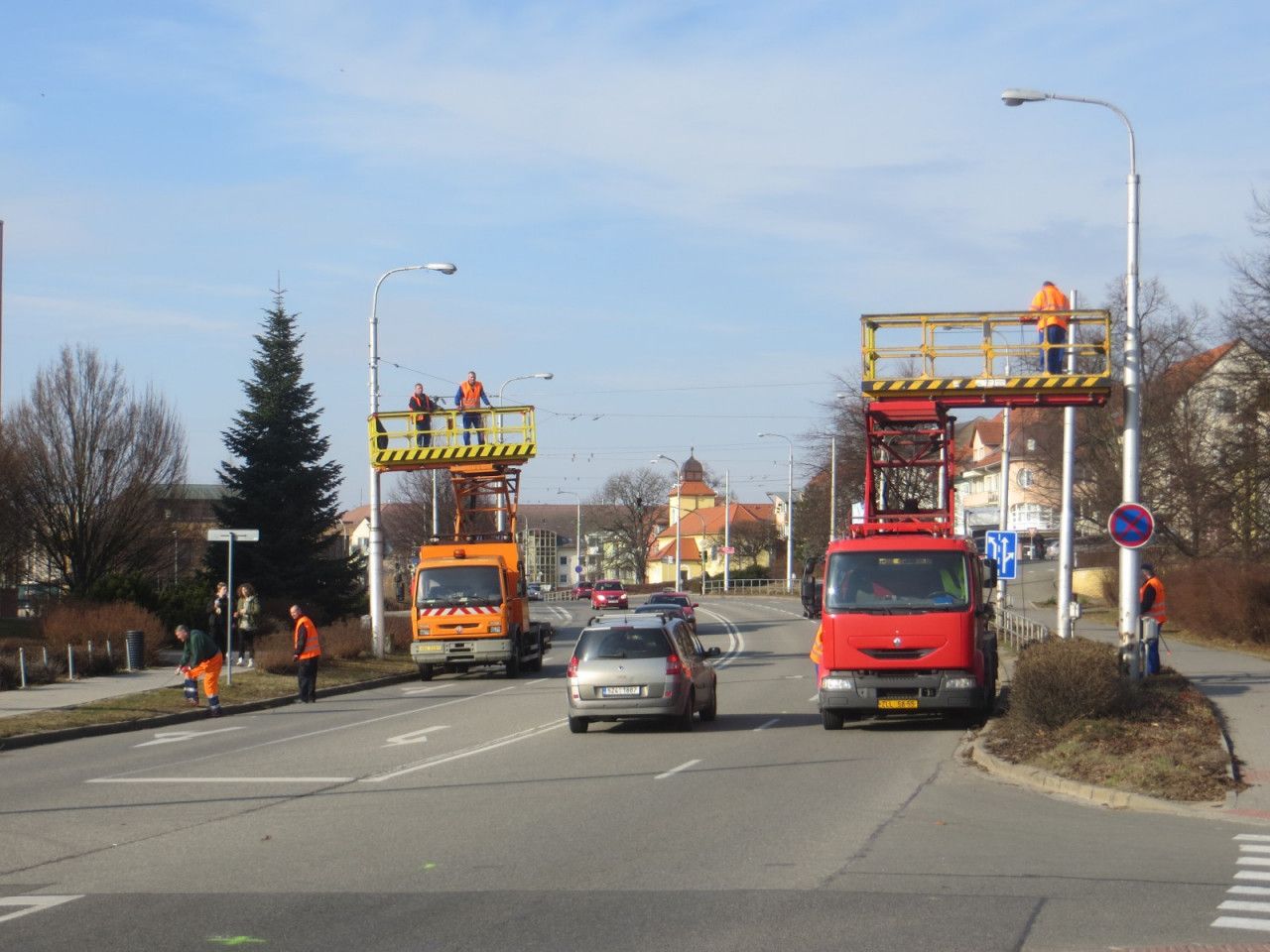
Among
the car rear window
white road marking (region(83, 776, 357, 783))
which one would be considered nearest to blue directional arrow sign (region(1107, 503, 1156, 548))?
the car rear window

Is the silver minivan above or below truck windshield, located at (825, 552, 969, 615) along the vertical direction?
below

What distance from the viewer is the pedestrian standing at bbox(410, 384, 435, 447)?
1231 inches

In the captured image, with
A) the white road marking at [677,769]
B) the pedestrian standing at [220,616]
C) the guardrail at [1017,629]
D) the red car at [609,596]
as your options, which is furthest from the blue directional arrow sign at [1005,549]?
the red car at [609,596]

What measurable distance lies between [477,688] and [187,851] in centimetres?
1888

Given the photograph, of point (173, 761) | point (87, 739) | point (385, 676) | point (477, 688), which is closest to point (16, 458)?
point (385, 676)

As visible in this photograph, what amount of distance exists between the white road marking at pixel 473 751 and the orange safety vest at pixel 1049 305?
9.03 metres

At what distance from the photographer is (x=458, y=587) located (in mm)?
30516

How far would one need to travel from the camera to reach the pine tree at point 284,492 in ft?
150

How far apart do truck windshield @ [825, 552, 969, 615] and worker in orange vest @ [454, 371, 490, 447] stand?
47.4 feet

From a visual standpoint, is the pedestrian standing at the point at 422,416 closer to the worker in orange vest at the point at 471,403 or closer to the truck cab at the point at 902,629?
the worker in orange vest at the point at 471,403

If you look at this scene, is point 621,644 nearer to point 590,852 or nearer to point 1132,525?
point 1132,525

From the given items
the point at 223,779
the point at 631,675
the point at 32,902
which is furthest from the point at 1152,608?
the point at 32,902

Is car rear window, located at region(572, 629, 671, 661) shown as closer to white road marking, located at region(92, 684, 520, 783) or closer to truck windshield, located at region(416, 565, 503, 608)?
white road marking, located at region(92, 684, 520, 783)

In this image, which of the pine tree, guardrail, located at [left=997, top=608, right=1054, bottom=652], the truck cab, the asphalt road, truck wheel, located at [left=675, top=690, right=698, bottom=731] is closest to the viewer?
the asphalt road
